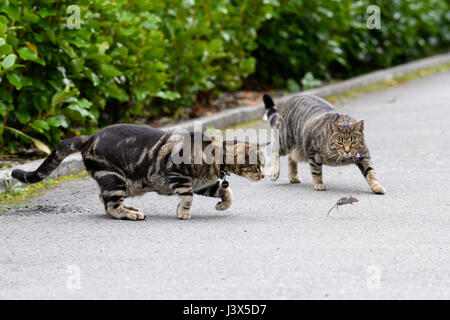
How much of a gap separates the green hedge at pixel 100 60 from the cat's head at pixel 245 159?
2.14 m

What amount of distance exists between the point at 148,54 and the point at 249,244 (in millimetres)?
4199

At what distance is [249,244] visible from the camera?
584 centimetres

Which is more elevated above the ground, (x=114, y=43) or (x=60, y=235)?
(x=114, y=43)

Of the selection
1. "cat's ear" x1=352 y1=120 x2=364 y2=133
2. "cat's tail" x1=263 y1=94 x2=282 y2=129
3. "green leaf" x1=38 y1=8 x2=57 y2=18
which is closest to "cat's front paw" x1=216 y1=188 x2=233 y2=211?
"cat's ear" x1=352 y1=120 x2=364 y2=133

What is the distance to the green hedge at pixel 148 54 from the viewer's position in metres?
8.39

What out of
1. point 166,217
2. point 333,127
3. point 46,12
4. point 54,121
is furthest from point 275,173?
point 46,12

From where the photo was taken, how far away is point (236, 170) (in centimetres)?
689

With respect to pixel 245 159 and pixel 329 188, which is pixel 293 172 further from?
pixel 245 159

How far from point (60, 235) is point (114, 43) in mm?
3671

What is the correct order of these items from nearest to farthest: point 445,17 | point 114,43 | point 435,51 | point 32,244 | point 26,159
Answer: point 32,244 < point 26,159 < point 114,43 < point 445,17 < point 435,51

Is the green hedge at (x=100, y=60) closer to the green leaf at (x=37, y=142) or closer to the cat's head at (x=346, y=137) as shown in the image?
the green leaf at (x=37, y=142)

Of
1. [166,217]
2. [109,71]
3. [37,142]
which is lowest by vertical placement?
[166,217]

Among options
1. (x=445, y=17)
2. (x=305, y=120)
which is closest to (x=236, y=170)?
(x=305, y=120)

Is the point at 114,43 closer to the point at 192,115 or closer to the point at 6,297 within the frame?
the point at 192,115
